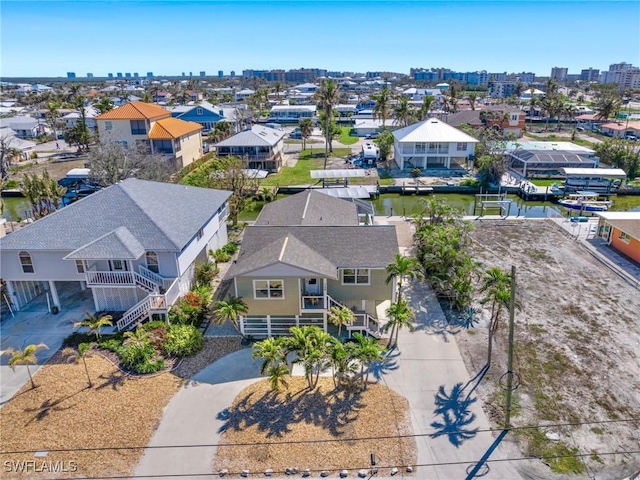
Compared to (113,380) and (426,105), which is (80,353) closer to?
(113,380)

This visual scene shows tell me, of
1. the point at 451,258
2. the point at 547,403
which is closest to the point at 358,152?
the point at 451,258

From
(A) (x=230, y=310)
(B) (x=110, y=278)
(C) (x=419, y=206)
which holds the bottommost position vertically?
(C) (x=419, y=206)

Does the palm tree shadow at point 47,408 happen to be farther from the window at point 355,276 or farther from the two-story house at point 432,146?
the two-story house at point 432,146

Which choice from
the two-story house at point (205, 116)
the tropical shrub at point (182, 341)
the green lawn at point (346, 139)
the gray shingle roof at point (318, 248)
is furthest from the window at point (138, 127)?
the tropical shrub at point (182, 341)

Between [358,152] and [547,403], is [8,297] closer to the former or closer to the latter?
[547,403]

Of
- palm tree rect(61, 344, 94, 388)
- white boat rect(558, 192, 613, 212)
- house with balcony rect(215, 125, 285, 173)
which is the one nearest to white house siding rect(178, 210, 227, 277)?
palm tree rect(61, 344, 94, 388)

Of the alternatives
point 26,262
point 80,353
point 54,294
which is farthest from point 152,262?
point 26,262
